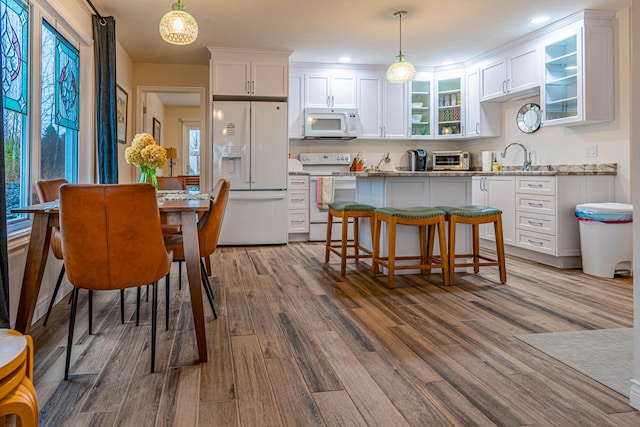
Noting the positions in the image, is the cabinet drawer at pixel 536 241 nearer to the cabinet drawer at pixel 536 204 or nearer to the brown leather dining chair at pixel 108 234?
the cabinet drawer at pixel 536 204

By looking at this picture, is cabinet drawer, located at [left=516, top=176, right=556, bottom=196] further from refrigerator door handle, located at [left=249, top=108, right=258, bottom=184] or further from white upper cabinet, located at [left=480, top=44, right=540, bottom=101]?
refrigerator door handle, located at [left=249, top=108, right=258, bottom=184]

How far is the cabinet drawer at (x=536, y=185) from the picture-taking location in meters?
3.94

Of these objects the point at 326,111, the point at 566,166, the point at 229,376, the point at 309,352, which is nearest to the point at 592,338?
the point at 309,352

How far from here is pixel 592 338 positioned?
222 cm

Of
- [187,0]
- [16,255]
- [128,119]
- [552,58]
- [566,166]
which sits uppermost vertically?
[187,0]

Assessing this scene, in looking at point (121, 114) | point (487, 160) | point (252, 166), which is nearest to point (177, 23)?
point (121, 114)

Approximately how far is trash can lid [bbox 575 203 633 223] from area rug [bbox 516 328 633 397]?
1528mm

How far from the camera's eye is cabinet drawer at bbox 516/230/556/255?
4000mm

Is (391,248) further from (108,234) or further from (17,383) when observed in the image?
(17,383)

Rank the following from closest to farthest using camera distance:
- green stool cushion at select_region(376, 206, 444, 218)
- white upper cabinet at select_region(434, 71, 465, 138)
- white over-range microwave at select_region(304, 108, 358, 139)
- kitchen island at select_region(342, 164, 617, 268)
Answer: green stool cushion at select_region(376, 206, 444, 218)
kitchen island at select_region(342, 164, 617, 268)
white over-range microwave at select_region(304, 108, 358, 139)
white upper cabinet at select_region(434, 71, 465, 138)

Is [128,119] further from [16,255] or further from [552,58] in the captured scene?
[552,58]

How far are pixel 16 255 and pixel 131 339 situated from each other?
85 cm

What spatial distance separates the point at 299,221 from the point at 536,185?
111 inches

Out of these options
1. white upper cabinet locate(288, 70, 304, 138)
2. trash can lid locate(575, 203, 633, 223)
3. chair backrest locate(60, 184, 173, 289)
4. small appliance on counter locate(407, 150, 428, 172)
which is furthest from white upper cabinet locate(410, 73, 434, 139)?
chair backrest locate(60, 184, 173, 289)
